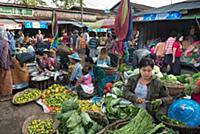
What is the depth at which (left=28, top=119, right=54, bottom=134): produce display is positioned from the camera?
351 centimetres

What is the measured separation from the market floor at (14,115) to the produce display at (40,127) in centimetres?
71

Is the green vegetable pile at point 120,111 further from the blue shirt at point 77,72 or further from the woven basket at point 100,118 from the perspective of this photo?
the blue shirt at point 77,72

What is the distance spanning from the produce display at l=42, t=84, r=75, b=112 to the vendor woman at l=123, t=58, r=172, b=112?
192 cm

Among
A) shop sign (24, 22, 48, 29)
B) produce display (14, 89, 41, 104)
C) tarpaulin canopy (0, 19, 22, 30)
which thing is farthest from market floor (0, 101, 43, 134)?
shop sign (24, 22, 48, 29)

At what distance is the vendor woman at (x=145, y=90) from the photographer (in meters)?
3.24

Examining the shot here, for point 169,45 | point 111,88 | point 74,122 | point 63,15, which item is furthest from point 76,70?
point 63,15

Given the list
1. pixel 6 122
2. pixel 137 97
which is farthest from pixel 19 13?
pixel 137 97

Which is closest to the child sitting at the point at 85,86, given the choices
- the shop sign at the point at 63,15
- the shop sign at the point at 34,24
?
the shop sign at the point at 34,24

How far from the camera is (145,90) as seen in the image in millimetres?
3314

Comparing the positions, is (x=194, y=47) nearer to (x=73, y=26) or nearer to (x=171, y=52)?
(x=171, y=52)

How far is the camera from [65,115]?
2928mm

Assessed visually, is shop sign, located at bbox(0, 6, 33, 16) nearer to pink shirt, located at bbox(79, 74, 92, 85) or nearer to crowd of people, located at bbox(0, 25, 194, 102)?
crowd of people, located at bbox(0, 25, 194, 102)

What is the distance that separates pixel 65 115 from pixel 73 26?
19.3m

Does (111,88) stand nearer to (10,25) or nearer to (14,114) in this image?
(14,114)
